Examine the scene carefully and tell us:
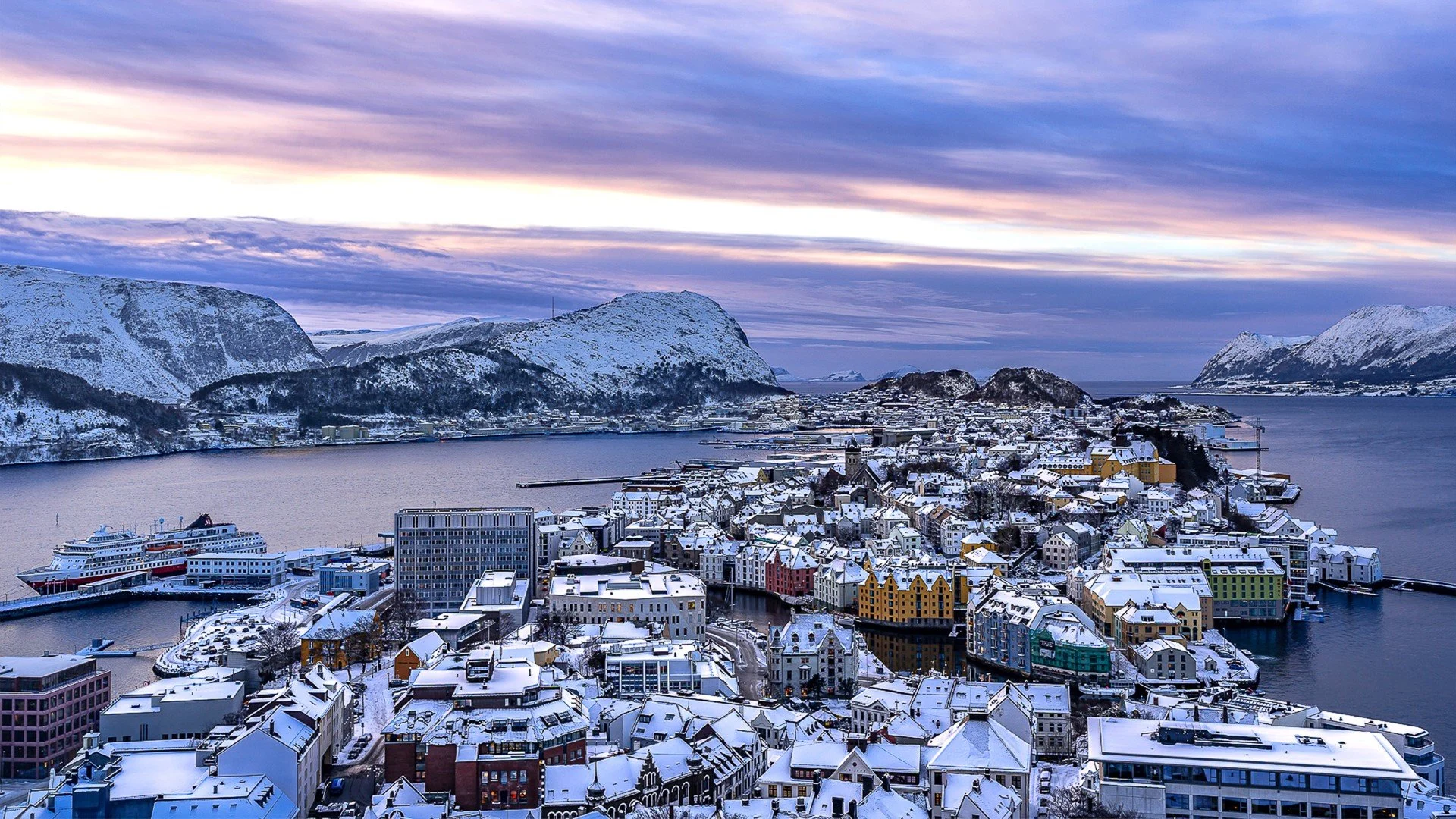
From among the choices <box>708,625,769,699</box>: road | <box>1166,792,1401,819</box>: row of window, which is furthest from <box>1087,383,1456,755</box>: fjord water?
<box>708,625,769,699</box>: road

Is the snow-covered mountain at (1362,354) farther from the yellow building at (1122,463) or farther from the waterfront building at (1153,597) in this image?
the waterfront building at (1153,597)

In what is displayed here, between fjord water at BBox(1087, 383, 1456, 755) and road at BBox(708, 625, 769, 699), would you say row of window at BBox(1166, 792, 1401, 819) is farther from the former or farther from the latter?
road at BBox(708, 625, 769, 699)

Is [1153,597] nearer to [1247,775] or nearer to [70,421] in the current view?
[1247,775]

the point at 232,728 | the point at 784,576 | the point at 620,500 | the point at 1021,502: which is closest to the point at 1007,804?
the point at 232,728

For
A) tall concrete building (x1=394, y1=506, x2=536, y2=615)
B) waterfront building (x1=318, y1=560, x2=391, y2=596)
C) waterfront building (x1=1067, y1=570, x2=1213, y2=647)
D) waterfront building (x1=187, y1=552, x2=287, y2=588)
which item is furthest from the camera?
waterfront building (x1=187, y1=552, x2=287, y2=588)

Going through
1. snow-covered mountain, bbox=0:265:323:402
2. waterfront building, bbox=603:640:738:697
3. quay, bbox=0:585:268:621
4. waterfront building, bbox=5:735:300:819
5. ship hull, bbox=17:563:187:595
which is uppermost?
snow-covered mountain, bbox=0:265:323:402

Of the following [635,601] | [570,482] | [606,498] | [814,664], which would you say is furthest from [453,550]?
[570,482]

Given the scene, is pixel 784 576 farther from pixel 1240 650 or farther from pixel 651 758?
pixel 651 758
